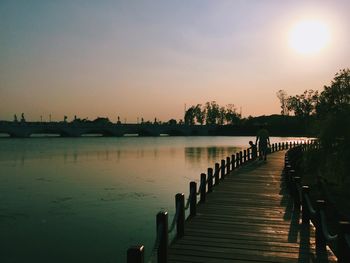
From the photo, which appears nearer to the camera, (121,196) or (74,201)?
(74,201)

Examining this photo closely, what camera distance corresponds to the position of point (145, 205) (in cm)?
2111

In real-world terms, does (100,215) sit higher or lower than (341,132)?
lower

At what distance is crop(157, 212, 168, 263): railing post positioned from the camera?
764 cm

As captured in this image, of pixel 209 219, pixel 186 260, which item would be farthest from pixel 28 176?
pixel 186 260

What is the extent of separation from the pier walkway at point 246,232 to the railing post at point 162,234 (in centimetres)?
43

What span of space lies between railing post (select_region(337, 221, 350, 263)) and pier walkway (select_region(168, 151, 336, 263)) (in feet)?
4.89

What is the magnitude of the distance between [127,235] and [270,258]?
789cm

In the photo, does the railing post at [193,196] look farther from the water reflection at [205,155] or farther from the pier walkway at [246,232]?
the water reflection at [205,155]

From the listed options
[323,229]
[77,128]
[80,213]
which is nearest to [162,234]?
[323,229]

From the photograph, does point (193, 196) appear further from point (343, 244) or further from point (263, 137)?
point (263, 137)

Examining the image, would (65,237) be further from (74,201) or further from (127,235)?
(74,201)

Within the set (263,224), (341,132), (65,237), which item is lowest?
(65,237)

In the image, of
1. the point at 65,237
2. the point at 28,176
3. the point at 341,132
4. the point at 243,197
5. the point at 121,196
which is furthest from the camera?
the point at 28,176

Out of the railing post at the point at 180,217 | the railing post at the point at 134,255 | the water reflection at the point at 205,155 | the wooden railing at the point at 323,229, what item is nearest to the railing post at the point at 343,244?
the wooden railing at the point at 323,229
